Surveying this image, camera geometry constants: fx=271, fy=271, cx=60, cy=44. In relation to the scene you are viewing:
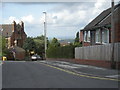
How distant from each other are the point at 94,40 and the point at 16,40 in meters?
69.7

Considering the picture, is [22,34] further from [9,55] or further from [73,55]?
[73,55]

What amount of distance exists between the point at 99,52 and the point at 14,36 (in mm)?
80636

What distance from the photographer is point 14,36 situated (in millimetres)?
104688

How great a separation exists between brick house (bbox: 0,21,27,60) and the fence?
199 feet

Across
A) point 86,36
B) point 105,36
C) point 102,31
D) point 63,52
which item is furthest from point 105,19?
point 63,52

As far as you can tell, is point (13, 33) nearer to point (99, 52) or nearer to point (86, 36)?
point (86, 36)

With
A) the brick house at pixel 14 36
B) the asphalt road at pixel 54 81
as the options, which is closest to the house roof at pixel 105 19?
the asphalt road at pixel 54 81

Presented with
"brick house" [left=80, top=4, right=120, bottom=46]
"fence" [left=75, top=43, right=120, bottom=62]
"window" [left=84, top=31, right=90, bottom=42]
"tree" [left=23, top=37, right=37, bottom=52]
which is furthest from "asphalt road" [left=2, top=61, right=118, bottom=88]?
"tree" [left=23, top=37, right=37, bottom=52]

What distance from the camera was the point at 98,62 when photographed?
1004 inches

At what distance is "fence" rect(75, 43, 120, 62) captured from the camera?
886 inches

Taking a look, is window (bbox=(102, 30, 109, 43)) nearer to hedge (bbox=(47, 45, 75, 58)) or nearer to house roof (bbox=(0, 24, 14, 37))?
hedge (bbox=(47, 45, 75, 58))

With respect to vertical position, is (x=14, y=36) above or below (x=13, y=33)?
below

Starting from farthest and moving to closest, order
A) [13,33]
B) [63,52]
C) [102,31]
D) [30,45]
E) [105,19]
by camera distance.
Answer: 1. [13,33]
2. [30,45]
3. [63,52]
4. [105,19]
5. [102,31]

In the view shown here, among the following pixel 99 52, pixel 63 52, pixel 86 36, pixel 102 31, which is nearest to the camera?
pixel 99 52
